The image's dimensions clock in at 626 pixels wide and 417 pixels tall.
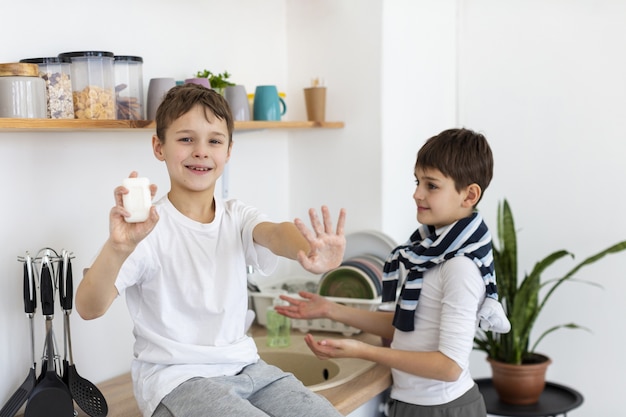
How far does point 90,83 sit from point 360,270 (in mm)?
1010

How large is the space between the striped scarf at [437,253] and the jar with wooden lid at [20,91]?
3.03 feet

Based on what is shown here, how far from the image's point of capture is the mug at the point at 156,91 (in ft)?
6.70

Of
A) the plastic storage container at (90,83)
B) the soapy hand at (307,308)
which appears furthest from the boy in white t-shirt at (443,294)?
Result: the plastic storage container at (90,83)

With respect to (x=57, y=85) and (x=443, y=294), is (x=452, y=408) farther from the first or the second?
(x=57, y=85)

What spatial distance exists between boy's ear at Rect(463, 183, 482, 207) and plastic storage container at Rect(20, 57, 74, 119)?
3.07 feet

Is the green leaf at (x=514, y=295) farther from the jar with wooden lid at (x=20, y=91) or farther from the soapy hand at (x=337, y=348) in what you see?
the jar with wooden lid at (x=20, y=91)

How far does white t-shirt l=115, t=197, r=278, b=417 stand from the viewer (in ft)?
5.42

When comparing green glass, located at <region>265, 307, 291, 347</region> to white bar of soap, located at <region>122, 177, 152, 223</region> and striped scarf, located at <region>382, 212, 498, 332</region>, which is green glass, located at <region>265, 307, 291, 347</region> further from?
white bar of soap, located at <region>122, 177, 152, 223</region>

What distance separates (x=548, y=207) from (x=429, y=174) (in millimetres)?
1169

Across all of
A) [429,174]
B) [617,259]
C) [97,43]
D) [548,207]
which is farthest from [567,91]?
[97,43]

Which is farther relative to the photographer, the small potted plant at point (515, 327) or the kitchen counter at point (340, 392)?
the small potted plant at point (515, 327)

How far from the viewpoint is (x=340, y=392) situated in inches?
78.7

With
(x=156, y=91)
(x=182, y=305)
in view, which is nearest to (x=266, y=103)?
(x=156, y=91)

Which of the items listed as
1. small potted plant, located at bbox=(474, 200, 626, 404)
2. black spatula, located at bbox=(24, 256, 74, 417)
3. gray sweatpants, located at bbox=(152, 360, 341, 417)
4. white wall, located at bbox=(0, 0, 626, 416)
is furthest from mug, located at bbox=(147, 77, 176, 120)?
small potted plant, located at bbox=(474, 200, 626, 404)
